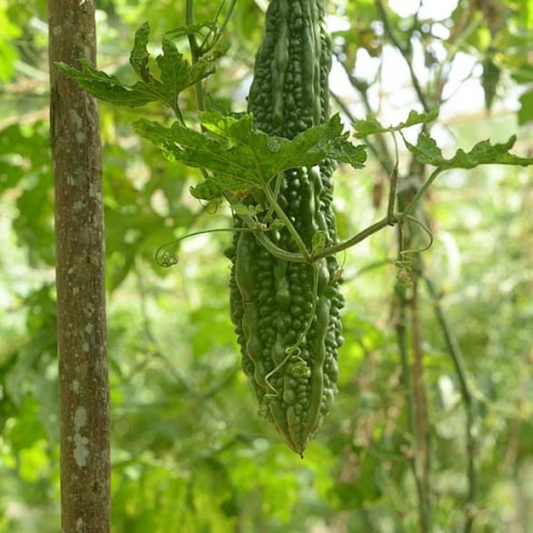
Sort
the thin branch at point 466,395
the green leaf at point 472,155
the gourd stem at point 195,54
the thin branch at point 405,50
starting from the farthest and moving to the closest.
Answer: the thin branch at point 466,395
the thin branch at point 405,50
the gourd stem at point 195,54
the green leaf at point 472,155

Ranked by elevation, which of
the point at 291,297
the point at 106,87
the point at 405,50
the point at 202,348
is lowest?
the point at 291,297

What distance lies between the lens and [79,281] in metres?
0.93

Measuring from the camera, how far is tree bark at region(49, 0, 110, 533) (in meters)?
0.91

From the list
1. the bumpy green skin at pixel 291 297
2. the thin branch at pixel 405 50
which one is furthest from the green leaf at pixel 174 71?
the thin branch at pixel 405 50

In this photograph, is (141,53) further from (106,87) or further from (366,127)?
(366,127)

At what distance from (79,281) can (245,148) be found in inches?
10.0

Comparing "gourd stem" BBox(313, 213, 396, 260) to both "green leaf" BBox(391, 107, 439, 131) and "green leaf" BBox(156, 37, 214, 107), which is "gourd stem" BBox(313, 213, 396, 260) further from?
"green leaf" BBox(156, 37, 214, 107)

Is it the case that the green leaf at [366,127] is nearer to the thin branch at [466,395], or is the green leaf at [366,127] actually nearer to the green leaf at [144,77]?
the green leaf at [144,77]

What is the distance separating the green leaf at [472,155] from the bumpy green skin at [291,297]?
0.53 feet

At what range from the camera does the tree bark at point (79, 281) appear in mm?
911

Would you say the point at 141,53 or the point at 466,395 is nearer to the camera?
the point at 141,53

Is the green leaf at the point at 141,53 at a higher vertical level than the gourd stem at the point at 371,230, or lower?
higher

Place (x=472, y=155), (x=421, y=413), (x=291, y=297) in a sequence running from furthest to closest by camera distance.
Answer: (x=421, y=413) → (x=291, y=297) → (x=472, y=155)

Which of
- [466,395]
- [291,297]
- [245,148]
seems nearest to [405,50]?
[466,395]
